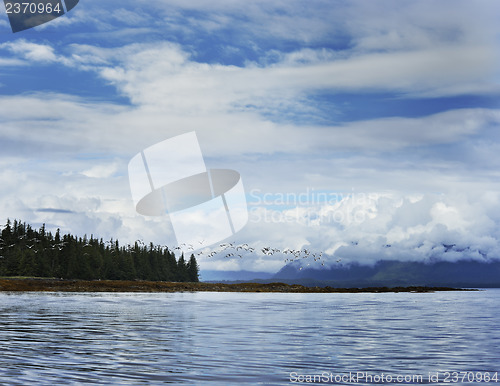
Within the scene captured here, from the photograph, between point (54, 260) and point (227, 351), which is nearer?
point (227, 351)

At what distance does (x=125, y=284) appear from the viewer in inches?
6422

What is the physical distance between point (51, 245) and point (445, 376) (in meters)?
190

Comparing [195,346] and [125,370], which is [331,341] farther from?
[125,370]
